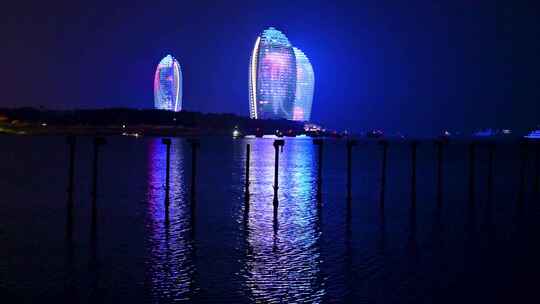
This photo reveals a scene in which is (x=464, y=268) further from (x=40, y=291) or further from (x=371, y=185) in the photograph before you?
(x=371, y=185)

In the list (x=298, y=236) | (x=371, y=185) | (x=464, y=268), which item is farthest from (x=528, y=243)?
(x=371, y=185)

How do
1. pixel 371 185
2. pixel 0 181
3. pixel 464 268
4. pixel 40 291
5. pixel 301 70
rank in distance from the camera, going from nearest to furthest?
pixel 40 291
pixel 464 268
pixel 0 181
pixel 371 185
pixel 301 70

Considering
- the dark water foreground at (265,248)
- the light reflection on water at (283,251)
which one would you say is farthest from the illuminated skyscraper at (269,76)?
the light reflection on water at (283,251)

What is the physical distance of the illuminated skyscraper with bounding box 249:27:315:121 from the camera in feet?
508

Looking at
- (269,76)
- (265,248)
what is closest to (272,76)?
(269,76)

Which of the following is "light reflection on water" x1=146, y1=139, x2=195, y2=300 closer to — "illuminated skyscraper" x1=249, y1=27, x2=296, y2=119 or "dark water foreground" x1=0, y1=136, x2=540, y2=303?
"dark water foreground" x1=0, y1=136, x2=540, y2=303

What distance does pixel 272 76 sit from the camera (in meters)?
155

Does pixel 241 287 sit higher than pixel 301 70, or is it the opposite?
pixel 301 70

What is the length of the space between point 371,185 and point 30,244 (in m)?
23.3

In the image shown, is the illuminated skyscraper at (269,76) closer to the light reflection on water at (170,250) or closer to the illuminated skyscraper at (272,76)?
the illuminated skyscraper at (272,76)

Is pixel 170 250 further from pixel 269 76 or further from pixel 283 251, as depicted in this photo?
pixel 269 76

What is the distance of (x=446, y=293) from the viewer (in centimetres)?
1110

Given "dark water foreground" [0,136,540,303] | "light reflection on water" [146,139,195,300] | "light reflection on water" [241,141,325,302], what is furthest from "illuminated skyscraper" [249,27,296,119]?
"light reflection on water" [146,139,195,300]

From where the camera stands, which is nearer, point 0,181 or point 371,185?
point 0,181
